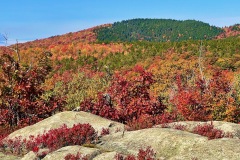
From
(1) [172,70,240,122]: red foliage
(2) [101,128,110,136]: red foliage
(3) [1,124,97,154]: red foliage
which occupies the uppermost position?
(3) [1,124,97,154]: red foliage

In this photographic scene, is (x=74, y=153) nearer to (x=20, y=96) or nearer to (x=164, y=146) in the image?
(x=164, y=146)

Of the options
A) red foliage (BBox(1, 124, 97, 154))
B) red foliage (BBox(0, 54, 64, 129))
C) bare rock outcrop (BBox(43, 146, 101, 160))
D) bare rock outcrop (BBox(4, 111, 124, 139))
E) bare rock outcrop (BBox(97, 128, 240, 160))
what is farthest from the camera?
red foliage (BBox(0, 54, 64, 129))

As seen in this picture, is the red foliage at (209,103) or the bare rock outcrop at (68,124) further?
the red foliage at (209,103)

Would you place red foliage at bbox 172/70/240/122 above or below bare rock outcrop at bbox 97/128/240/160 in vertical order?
below

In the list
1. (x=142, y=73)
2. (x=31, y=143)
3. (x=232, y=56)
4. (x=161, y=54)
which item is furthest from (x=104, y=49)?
(x=31, y=143)

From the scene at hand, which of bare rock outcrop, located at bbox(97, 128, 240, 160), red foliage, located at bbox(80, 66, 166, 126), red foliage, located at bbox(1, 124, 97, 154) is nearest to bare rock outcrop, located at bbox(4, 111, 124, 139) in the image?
red foliage, located at bbox(1, 124, 97, 154)

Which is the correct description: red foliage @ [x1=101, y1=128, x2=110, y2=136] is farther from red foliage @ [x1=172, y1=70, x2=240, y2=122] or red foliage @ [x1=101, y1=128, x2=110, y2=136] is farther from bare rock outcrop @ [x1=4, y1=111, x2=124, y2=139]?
red foliage @ [x1=172, y1=70, x2=240, y2=122]

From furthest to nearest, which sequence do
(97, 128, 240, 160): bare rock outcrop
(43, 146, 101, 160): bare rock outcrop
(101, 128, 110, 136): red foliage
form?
(101, 128, 110, 136): red foliage
(43, 146, 101, 160): bare rock outcrop
(97, 128, 240, 160): bare rock outcrop

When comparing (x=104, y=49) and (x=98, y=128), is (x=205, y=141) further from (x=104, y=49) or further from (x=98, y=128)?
(x=104, y=49)

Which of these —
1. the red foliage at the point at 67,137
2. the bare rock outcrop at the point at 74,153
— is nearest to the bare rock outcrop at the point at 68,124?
the red foliage at the point at 67,137

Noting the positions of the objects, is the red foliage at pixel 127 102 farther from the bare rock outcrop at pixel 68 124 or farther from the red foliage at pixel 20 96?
the bare rock outcrop at pixel 68 124

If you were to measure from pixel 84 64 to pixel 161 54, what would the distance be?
938 inches

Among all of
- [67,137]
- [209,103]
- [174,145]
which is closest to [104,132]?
[67,137]

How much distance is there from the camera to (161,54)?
296 ft
